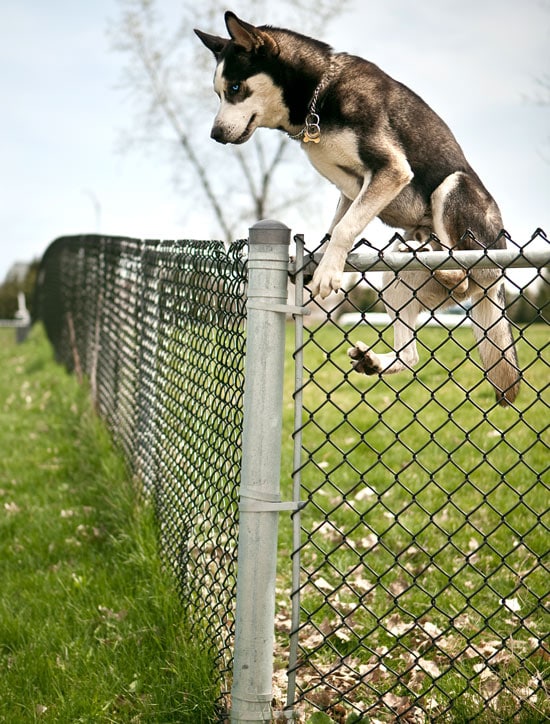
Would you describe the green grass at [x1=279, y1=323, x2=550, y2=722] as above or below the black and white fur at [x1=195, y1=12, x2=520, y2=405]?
below

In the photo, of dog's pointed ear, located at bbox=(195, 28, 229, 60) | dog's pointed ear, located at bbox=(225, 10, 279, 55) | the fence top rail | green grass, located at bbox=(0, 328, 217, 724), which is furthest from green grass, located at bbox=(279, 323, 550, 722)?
dog's pointed ear, located at bbox=(195, 28, 229, 60)

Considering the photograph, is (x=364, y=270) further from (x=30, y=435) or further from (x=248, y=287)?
(x=30, y=435)

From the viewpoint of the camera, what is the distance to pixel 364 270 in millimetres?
2340

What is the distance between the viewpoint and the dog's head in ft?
11.0

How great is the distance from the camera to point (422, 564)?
425 centimetres

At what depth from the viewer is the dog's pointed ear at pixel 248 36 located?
328cm

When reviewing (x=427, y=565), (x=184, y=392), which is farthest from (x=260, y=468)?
(x=184, y=392)

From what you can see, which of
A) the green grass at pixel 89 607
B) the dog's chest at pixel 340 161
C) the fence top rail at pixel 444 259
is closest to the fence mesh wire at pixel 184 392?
the green grass at pixel 89 607

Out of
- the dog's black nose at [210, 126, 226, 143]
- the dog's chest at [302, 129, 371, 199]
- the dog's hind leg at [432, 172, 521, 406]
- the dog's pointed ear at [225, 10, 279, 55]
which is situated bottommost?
the dog's hind leg at [432, 172, 521, 406]

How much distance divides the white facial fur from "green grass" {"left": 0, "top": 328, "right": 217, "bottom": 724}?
6.32 feet

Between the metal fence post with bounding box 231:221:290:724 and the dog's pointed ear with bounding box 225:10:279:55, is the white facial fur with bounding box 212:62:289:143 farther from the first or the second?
the metal fence post with bounding box 231:221:290:724

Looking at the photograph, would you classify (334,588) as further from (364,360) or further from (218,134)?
(218,134)

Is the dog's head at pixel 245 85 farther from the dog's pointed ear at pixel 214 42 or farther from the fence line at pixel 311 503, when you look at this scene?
the fence line at pixel 311 503

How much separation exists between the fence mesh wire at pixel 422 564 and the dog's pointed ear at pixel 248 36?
3.77 feet
